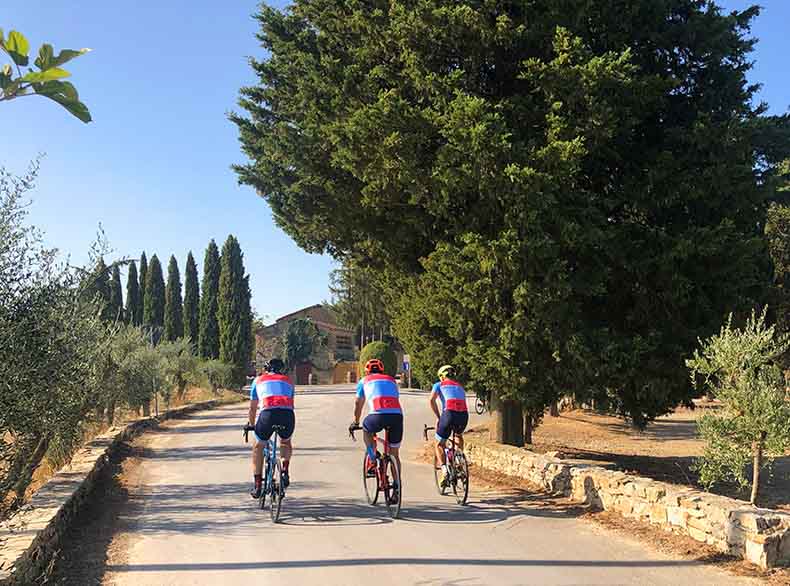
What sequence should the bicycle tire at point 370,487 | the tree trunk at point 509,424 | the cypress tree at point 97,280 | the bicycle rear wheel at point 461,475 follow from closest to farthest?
the bicycle tire at point 370,487, the bicycle rear wheel at point 461,475, the cypress tree at point 97,280, the tree trunk at point 509,424

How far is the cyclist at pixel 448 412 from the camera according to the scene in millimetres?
10039

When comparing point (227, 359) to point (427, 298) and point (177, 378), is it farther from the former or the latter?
point (427, 298)

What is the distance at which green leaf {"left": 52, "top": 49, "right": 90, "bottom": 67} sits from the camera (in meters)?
2.34

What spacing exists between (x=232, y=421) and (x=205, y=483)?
14482mm

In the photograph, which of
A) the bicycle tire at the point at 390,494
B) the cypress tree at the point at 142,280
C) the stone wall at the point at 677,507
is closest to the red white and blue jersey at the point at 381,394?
the bicycle tire at the point at 390,494

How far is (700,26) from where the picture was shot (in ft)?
41.1

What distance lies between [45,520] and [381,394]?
4.00 m

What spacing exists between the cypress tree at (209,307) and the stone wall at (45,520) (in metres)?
Answer: 42.3

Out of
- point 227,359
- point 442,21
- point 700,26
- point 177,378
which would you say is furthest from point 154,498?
point 227,359

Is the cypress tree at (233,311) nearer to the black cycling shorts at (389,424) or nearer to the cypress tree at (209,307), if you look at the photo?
the cypress tree at (209,307)

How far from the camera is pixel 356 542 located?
7570mm

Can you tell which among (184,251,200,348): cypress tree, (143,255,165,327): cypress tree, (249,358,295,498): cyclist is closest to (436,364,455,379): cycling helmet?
(249,358,295,498): cyclist

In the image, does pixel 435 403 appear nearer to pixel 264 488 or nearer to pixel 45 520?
pixel 264 488

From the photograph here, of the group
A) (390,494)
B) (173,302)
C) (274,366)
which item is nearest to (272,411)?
(274,366)
